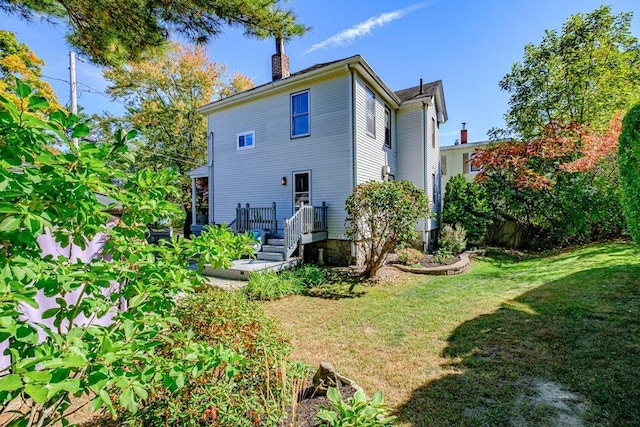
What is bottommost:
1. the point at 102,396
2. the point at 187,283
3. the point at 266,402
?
the point at 266,402

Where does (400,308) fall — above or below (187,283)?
below

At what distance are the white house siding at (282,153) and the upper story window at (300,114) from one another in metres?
0.20

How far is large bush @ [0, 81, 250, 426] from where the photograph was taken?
1.02m

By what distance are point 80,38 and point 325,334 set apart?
5977 millimetres

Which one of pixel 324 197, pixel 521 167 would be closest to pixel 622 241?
pixel 521 167

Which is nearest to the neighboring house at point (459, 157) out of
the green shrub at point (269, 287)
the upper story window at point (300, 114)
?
the upper story window at point (300, 114)

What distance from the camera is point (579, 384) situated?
10.6 ft

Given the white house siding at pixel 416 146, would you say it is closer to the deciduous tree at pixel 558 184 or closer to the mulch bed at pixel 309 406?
the deciduous tree at pixel 558 184

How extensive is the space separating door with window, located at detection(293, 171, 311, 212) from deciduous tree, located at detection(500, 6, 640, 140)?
11.6m

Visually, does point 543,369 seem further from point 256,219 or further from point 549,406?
point 256,219

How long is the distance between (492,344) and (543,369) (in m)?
0.75

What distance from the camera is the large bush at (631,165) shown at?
173 inches

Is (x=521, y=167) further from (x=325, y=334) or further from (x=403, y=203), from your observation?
(x=325, y=334)

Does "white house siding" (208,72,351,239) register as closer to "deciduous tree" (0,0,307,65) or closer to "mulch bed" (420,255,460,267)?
"mulch bed" (420,255,460,267)
